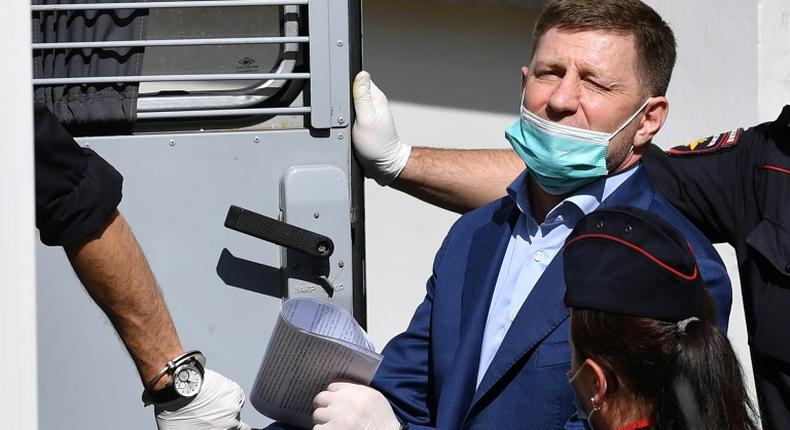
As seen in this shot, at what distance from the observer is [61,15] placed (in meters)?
A: 2.62

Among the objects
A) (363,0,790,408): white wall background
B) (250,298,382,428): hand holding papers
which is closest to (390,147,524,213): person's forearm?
(250,298,382,428): hand holding papers

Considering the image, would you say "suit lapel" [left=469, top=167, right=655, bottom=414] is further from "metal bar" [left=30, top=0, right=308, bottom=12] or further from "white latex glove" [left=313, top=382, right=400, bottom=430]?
"metal bar" [left=30, top=0, right=308, bottom=12]

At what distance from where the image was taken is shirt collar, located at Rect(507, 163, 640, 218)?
6.94ft

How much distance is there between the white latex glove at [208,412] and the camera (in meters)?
2.33

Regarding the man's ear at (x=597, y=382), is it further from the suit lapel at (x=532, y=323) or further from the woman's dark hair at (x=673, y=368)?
the suit lapel at (x=532, y=323)

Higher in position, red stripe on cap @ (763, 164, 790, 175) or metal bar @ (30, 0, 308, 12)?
metal bar @ (30, 0, 308, 12)

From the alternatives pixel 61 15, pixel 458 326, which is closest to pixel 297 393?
pixel 458 326

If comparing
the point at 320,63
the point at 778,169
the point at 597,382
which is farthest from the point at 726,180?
the point at 597,382

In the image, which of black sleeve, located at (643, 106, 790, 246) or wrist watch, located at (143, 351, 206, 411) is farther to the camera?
black sleeve, located at (643, 106, 790, 246)

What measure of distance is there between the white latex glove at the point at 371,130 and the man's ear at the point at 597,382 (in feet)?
4.30

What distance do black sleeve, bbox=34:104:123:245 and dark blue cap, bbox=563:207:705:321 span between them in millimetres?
901

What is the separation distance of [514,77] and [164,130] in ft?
7.81

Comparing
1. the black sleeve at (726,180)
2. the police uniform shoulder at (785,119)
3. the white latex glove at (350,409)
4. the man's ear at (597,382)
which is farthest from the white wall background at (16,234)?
the police uniform shoulder at (785,119)

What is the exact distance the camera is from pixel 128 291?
229cm
